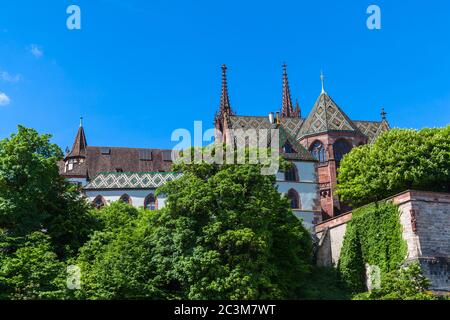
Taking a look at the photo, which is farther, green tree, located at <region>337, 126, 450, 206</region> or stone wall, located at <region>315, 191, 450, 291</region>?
green tree, located at <region>337, 126, 450, 206</region>

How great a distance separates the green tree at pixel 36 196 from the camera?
113ft

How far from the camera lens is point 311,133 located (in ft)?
186

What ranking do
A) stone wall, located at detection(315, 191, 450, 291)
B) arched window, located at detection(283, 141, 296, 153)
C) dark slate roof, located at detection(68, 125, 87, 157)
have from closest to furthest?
stone wall, located at detection(315, 191, 450, 291), arched window, located at detection(283, 141, 296, 153), dark slate roof, located at detection(68, 125, 87, 157)

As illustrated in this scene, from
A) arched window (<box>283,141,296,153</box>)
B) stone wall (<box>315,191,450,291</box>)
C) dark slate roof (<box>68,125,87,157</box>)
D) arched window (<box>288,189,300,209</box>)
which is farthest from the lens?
dark slate roof (<box>68,125,87,157</box>)

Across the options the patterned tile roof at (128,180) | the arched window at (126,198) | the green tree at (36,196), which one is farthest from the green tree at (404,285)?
the arched window at (126,198)

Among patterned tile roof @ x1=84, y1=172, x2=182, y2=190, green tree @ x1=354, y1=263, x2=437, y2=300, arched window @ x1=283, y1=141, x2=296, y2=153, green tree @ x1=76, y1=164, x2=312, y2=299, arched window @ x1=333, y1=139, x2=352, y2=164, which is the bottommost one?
green tree @ x1=354, y1=263, x2=437, y2=300

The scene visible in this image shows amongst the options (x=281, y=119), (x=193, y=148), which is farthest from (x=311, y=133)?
(x=193, y=148)

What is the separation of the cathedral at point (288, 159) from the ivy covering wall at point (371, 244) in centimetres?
969

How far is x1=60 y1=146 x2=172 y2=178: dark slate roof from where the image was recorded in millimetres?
64062

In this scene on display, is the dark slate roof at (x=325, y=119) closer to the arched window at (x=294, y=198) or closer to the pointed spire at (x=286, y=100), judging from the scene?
the arched window at (x=294, y=198)

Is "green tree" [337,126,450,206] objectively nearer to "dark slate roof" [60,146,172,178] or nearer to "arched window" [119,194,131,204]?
"arched window" [119,194,131,204]

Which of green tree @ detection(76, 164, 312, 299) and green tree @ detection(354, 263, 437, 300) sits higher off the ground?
green tree @ detection(76, 164, 312, 299)

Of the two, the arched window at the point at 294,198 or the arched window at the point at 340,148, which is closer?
the arched window at the point at 294,198

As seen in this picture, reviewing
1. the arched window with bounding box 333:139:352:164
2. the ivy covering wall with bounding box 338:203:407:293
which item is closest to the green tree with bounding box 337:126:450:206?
the ivy covering wall with bounding box 338:203:407:293
